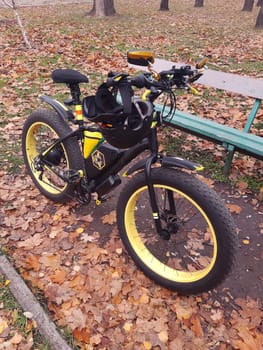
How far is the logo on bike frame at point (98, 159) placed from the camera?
2699 millimetres

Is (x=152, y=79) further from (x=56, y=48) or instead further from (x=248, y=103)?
(x=56, y=48)

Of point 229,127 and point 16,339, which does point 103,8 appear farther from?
point 16,339

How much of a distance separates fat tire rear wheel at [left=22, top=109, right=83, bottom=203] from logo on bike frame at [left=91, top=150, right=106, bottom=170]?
0.79 feet

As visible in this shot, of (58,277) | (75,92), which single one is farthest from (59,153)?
(58,277)

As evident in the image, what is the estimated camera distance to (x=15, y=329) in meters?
2.25

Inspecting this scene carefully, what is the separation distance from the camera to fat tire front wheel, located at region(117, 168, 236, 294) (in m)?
2.04

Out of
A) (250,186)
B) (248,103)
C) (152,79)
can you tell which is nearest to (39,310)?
(152,79)

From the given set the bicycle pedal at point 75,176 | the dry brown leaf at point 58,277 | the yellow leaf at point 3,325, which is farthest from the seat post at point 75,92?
the yellow leaf at point 3,325

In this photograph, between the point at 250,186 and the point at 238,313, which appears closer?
the point at 238,313

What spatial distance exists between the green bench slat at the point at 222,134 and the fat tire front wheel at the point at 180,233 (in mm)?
928

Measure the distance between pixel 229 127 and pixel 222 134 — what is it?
1.16 feet

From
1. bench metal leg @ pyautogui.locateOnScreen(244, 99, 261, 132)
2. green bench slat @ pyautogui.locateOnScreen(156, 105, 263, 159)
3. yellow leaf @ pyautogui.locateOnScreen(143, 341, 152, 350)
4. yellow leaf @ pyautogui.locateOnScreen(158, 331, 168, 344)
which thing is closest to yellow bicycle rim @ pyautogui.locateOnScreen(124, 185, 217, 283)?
yellow leaf @ pyautogui.locateOnScreen(158, 331, 168, 344)

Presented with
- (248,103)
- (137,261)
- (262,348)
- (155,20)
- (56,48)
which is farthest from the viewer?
(155,20)

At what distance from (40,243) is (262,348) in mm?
2069
